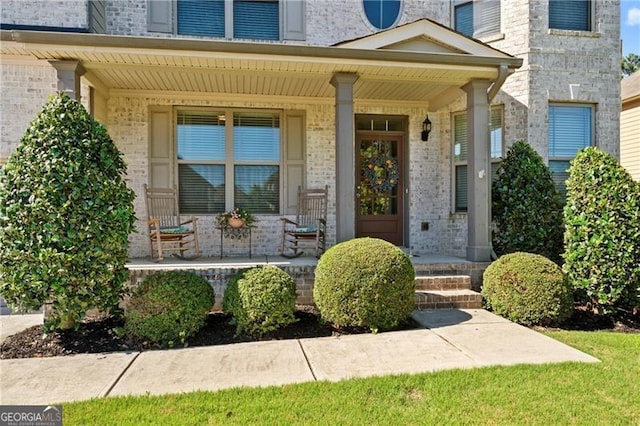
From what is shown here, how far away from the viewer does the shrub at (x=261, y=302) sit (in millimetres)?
4156

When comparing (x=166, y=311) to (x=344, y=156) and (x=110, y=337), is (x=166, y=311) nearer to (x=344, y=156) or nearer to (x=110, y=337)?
(x=110, y=337)

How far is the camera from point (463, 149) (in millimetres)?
7090

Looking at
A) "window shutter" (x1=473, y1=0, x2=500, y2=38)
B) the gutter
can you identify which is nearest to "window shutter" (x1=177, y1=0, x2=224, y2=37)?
the gutter

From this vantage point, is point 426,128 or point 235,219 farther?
point 426,128

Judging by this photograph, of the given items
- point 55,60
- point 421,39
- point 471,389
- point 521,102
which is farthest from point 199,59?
point 521,102

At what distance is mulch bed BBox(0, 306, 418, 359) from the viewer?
3918 mm

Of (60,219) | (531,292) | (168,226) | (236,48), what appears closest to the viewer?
(60,219)

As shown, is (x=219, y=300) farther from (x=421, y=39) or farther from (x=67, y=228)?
(x=421, y=39)

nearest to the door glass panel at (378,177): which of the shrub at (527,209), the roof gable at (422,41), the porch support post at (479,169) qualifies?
the porch support post at (479,169)

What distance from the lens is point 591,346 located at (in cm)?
390

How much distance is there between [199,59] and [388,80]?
8.48ft

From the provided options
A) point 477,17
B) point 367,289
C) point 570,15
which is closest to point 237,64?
point 367,289

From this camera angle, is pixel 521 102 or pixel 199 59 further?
pixel 521 102

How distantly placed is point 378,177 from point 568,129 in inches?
124
